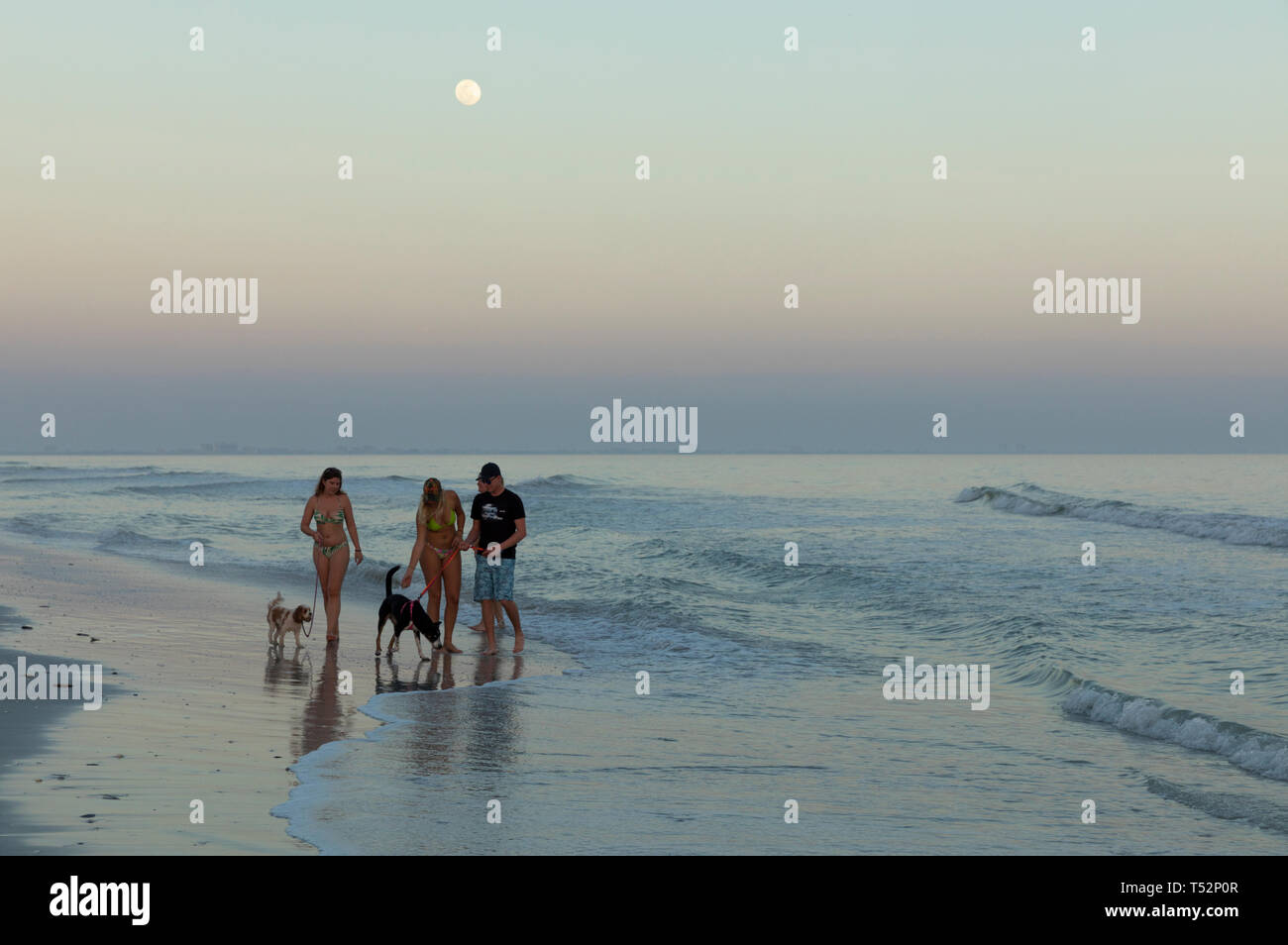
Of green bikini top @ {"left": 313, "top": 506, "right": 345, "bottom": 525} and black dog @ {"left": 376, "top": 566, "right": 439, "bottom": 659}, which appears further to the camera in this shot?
green bikini top @ {"left": 313, "top": 506, "right": 345, "bottom": 525}

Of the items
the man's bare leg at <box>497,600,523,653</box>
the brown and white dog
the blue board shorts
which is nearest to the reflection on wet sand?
the brown and white dog

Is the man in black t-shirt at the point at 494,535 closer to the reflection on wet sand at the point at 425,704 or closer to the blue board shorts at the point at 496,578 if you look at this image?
the blue board shorts at the point at 496,578

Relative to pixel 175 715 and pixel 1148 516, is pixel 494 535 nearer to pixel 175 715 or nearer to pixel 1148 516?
pixel 175 715

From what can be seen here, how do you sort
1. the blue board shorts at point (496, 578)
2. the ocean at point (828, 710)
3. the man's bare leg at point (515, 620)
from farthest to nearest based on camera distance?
the man's bare leg at point (515, 620) < the blue board shorts at point (496, 578) < the ocean at point (828, 710)

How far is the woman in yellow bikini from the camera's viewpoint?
41.8 ft

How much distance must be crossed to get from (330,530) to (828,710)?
19.7 feet

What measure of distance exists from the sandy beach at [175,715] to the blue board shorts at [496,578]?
811mm

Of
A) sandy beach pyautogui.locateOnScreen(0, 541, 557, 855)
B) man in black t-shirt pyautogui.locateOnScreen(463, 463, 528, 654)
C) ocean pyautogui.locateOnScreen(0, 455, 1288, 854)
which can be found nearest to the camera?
sandy beach pyautogui.locateOnScreen(0, 541, 557, 855)

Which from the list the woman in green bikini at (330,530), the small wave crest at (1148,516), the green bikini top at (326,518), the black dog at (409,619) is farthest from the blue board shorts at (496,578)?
the small wave crest at (1148,516)

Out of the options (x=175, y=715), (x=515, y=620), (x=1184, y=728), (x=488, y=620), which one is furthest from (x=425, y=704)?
(x=1184, y=728)

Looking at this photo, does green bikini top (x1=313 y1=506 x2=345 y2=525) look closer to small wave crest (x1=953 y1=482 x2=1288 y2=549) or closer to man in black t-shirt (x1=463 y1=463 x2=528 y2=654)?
man in black t-shirt (x1=463 y1=463 x2=528 y2=654)

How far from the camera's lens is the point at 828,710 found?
10.1 m

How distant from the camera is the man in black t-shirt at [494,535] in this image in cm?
1283

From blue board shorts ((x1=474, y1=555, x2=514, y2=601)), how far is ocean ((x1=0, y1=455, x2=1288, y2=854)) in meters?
0.73
